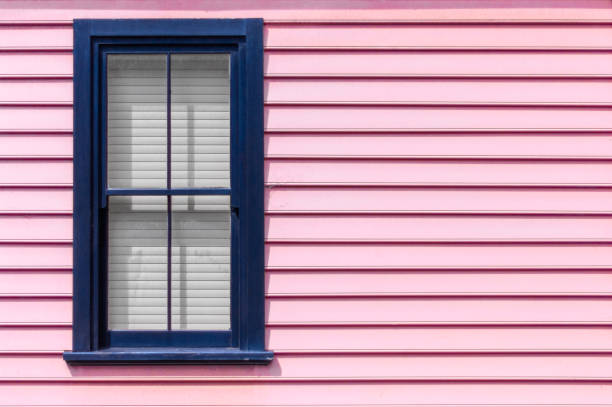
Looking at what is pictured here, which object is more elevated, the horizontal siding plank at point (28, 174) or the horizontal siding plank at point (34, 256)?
the horizontal siding plank at point (28, 174)

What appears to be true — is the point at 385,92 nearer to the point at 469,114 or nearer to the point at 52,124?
the point at 469,114

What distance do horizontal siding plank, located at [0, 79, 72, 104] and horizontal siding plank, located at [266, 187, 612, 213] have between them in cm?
122

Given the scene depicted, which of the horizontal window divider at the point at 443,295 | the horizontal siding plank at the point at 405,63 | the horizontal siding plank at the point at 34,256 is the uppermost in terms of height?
the horizontal siding plank at the point at 405,63

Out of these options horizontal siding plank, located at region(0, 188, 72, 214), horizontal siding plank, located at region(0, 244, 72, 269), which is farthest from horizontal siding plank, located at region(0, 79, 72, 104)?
horizontal siding plank, located at region(0, 244, 72, 269)

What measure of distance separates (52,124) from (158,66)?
2.11 feet

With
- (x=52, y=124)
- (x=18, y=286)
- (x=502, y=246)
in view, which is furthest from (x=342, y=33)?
(x=18, y=286)

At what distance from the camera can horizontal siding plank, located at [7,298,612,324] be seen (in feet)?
9.93

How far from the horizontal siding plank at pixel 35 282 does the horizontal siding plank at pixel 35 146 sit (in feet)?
2.08

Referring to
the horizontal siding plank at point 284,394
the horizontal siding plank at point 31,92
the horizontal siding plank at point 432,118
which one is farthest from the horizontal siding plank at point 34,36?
the horizontal siding plank at point 284,394

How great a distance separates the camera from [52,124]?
10.0 ft

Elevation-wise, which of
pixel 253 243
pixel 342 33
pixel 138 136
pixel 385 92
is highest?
pixel 342 33

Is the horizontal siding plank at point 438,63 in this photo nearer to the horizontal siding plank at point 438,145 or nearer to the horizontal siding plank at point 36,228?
the horizontal siding plank at point 438,145

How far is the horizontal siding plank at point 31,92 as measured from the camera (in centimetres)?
305

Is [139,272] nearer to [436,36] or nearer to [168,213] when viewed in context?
[168,213]
